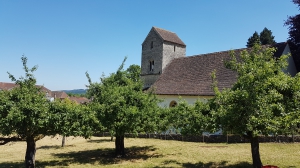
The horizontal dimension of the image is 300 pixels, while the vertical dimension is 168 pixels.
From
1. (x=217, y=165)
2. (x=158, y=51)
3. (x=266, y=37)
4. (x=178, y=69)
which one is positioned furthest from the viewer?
(x=266, y=37)

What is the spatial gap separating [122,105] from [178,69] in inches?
737

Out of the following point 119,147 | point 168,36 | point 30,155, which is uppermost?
point 168,36

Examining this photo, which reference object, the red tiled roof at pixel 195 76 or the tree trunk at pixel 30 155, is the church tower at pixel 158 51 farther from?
the tree trunk at pixel 30 155

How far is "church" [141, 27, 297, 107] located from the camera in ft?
79.8

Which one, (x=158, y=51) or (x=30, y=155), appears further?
(x=158, y=51)

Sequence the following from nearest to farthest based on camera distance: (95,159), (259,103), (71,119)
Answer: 1. (259,103)
2. (71,119)
3. (95,159)

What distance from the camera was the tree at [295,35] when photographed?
22.9m

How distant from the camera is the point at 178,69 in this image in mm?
31453

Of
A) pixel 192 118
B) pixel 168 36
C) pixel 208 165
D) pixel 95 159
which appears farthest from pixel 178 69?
pixel 192 118

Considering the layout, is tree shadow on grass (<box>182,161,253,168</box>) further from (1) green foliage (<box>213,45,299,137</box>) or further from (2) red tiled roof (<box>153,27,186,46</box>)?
(2) red tiled roof (<box>153,27,186,46</box>)

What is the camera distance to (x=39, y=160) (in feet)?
48.9

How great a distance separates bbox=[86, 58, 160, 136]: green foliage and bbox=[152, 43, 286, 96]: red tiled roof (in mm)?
9885

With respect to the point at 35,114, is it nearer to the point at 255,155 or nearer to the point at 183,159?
the point at 183,159

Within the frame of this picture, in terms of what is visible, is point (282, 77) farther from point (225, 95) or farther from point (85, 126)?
point (85, 126)
